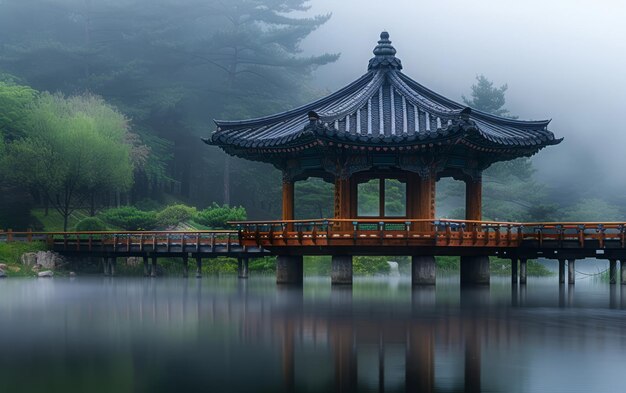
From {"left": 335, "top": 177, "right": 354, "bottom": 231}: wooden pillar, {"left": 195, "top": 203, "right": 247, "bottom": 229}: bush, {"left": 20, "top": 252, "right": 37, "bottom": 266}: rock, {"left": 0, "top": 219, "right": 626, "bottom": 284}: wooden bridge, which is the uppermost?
{"left": 335, "top": 177, "right": 354, "bottom": 231}: wooden pillar

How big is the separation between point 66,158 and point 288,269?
27691 millimetres

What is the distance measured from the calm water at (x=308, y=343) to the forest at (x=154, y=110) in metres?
33.3

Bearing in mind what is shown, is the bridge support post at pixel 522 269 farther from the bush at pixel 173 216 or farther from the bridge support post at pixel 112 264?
the bush at pixel 173 216

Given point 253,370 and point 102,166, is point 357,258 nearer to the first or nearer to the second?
point 102,166

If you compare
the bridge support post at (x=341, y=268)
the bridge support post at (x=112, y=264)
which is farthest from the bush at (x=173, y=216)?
the bridge support post at (x=341, y=268)

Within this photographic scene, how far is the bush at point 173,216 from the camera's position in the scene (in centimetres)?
6688

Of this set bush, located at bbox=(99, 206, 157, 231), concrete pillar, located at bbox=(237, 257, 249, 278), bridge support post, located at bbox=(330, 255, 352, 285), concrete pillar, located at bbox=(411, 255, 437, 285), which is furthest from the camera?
bush, located at bbox=(99, 206, 157, 231)

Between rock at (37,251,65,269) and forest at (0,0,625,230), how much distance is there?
10674 mm

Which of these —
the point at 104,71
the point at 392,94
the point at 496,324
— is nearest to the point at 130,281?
the point at 392,94

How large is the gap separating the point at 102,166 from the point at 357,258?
20032mm

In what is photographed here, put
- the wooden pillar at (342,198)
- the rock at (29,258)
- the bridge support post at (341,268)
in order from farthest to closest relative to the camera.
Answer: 1. the rock at (29,258)
2. the bridge support post at (341,268)
3. the wooden pillar at (342,198)

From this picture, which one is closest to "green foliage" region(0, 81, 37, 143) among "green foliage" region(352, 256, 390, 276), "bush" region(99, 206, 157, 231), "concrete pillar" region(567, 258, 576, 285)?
"bush" region(99, 206, 157, 231)

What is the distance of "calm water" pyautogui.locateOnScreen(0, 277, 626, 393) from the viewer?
1648 cm

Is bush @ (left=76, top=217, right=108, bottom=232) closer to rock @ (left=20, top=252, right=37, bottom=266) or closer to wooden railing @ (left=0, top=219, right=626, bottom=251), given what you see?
rock @ (left=20, top=252, right=37, bottom=266)
